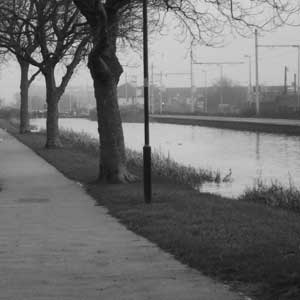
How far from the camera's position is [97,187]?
53.6 feet

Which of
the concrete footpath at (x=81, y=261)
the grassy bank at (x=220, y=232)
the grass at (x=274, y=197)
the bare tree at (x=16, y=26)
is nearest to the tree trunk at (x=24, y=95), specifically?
the bare tree at (x=16, y=26)

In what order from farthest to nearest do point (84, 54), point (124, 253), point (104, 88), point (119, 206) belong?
point (84, 54), point (104, 88), point (119, 206), point (124, 253)

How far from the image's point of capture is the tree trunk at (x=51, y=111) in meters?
32.3

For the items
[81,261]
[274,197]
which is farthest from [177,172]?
[81,261]

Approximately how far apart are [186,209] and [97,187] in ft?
15.2

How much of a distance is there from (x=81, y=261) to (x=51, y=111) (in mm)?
25574

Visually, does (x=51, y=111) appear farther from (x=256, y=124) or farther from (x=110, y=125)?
(x=256, y=124)

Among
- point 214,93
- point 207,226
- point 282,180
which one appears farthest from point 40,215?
point 214,93

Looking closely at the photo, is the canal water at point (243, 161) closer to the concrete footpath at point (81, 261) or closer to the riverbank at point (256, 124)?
the concrete footpath at point (81, 261)

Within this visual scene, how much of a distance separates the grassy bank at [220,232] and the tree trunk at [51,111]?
628 inches

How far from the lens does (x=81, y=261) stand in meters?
7.86

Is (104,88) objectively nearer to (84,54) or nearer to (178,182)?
(178,182)

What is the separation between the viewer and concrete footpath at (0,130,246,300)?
6.30 m

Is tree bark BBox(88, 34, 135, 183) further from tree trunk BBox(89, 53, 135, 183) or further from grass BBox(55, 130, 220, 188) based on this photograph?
grass BBox(55, 130, 220, 188)
